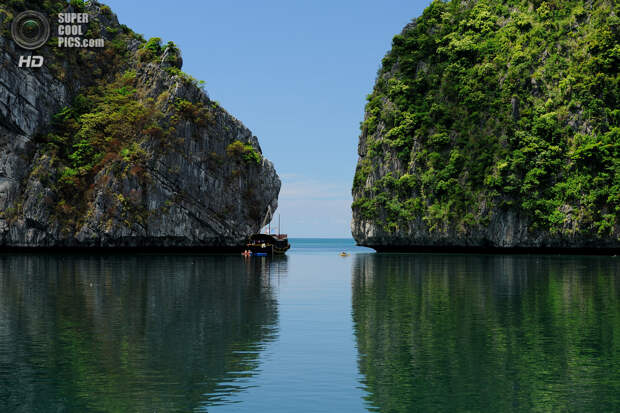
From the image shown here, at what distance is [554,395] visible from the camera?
14023 millimetres

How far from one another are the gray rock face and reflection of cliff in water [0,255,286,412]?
52.9 m

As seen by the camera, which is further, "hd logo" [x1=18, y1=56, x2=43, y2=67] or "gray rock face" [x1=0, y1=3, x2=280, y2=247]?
"hd logo" [x1=18, y1=56, x2=43, y2=67]

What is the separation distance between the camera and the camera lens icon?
302 feet

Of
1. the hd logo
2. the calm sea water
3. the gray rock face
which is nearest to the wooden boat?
the gray rock face

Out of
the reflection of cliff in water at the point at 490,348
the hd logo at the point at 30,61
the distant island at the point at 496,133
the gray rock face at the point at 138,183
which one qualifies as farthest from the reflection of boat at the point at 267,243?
the reflection of cliff in water at the point at 490,348

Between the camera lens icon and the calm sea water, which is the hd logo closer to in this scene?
the camera lens icon

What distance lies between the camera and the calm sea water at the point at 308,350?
13719 millimetres

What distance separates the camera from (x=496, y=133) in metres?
96.2

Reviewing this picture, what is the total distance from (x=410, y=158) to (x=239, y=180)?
2906 cm

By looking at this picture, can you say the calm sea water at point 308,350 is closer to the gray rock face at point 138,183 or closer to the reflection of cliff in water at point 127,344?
the reflection of cliff in water at point 127,344

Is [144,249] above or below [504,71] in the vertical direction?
below

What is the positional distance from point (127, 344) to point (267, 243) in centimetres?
7769

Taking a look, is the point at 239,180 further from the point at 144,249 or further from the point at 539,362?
the point at 539,362

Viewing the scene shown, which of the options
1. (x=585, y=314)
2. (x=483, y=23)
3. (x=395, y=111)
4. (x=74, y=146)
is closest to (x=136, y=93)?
(x=74, y=146)
